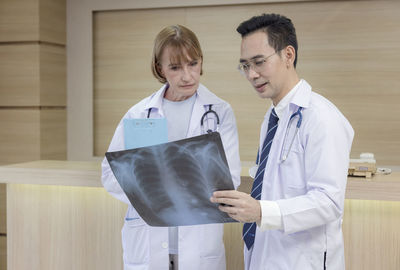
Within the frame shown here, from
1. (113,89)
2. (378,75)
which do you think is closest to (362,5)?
(378,75)

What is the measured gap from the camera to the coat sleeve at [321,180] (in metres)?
1.45

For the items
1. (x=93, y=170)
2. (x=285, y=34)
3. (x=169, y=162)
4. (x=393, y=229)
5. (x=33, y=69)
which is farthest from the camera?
(x=33, y=69)

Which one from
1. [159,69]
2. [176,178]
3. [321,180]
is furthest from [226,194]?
[159,69]

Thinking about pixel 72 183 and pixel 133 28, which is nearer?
pixel 72 183

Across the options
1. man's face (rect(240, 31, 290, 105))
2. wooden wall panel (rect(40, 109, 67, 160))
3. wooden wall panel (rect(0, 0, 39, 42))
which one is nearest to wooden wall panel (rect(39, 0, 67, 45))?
wooden wall panel (rect(0, 0, 39, 42))

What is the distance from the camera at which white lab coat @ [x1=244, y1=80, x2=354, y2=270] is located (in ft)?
4.77

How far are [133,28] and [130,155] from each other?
11.5ft

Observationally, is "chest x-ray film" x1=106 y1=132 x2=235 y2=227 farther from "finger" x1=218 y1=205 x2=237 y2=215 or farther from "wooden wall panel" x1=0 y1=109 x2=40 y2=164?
"wooden wall panel" x1=0 y1=109 x2=40 y2=164

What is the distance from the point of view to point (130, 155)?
1561mm

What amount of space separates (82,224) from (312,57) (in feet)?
8.51

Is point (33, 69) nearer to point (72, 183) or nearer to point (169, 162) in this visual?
point (72, 183)

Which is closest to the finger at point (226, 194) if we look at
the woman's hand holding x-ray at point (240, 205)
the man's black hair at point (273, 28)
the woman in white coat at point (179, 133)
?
the woman's hand holding x-ray at point (240, 205)

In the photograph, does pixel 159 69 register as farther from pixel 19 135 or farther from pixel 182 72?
pixel 19 135

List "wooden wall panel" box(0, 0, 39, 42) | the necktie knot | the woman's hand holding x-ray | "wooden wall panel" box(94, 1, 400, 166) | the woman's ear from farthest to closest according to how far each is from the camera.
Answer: "wooden wall panel" box(0, 0, 39, 42) → "wooden wall panel" box(94, 1, 400, 166) → the woman's ear → the necktie knot → the woman's hand holding x-ray
